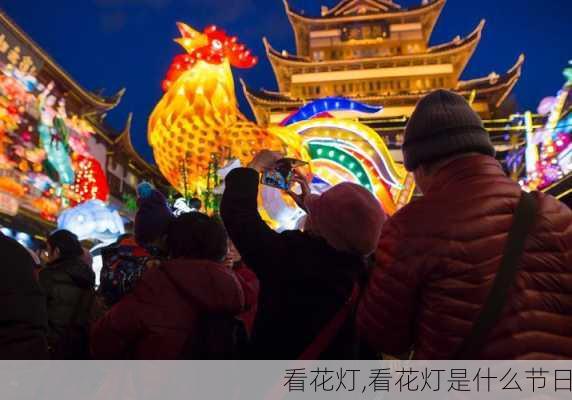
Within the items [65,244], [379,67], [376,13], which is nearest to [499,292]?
[65,244]

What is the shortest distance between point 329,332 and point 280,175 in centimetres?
71

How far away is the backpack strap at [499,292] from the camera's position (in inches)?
45.9

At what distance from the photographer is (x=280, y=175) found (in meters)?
2.08

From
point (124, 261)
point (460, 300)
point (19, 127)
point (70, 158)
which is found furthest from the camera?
point (70, 158)

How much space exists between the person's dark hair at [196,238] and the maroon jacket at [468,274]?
88 cm

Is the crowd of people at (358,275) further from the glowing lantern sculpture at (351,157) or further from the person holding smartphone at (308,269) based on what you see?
the glowing lantern sculpture at (351,157)

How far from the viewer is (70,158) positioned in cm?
1977

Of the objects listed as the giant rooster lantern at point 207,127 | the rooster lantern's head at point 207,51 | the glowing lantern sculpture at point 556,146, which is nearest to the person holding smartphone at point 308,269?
the giant rooster lantern at point 207,127

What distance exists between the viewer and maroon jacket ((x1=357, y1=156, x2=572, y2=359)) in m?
1.17

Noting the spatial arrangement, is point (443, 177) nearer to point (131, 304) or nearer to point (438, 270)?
point (438, 270)

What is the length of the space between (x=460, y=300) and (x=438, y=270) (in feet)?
0.29

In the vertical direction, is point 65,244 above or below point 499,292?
above

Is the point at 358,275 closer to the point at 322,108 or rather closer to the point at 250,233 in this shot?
the point at 250,233

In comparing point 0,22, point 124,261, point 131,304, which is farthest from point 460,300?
point 0,22
